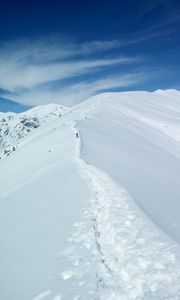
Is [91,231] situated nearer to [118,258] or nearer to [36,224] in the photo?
[118,258]

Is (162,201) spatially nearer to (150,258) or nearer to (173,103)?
(150,258)

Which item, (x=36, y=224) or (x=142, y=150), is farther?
(x=142, y=150)

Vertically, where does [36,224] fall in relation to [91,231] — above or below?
below

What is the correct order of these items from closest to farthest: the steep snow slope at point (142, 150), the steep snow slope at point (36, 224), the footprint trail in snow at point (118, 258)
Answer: the footprint trail in snow at point (118, 258), the steep snow slope at point (36, 224), the steep snow slope at point (142, 150)

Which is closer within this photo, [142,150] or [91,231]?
[91,231]

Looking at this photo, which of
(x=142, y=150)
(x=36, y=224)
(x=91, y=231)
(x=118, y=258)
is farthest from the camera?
(x=142, y=150)

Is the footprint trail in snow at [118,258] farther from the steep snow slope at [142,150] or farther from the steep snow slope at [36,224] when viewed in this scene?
the steep snow slope at [142,150]

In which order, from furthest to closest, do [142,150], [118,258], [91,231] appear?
1. [142,150]
2. [91,231]
3. [118,258]

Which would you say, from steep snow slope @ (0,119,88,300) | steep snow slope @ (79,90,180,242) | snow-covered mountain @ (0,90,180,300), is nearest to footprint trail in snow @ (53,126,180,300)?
snow-covered mountain @ (0,90,180,300)

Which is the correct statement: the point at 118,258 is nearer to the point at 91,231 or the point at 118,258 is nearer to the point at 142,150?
the point at 91,231

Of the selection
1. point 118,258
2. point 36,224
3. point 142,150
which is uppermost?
point 142,150

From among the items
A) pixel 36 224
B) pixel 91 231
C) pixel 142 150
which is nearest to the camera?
pixel 91 231

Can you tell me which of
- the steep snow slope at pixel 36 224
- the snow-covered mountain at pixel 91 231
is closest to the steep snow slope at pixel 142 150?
the snow-covered mountain at pixel 91 231

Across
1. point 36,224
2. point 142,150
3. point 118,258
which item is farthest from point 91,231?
point 142,150
